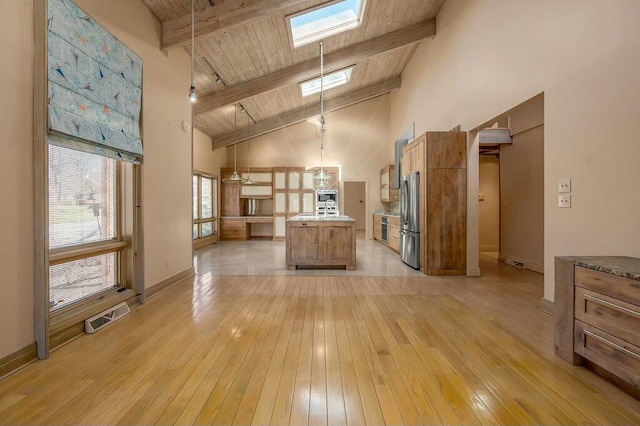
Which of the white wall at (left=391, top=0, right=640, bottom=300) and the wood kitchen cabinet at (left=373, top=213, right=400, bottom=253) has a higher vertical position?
the white wall at (left=391, top=0, right=640, bottom=300)

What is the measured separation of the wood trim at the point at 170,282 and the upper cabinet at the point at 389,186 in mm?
5655

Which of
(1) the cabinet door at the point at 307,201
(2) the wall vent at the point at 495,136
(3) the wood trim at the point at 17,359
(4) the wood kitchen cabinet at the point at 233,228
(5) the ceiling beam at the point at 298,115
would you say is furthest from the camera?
(4) the wood kitchen cabinet at the point at 233,228

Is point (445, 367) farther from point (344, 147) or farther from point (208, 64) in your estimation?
point (344, 147)

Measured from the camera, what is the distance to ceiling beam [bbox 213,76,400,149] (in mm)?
9062

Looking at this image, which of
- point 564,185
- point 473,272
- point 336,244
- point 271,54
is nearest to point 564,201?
point 564,185

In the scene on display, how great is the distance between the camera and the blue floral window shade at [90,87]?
2.30 m

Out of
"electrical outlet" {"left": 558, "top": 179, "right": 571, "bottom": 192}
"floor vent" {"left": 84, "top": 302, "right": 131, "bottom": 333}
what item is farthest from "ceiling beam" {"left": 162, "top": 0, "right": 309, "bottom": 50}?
"electrical outlet" {"left": 558, "top": 179, "right": 571, "bottom": 192}

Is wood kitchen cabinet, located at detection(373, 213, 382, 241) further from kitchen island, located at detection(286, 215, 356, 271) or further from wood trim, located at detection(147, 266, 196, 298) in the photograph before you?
wood trim, located at detection(147, 266, 196, 298)

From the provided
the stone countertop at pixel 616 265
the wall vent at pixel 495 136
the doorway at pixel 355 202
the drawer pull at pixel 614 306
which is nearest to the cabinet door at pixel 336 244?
the wall vent at pixel 495 136

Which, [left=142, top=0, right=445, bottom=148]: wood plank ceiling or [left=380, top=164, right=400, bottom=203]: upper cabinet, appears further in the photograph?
[left=380, top=164, right=400, bottom=203]: upper cabinet

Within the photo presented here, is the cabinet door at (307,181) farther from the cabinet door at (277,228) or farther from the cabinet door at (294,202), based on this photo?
the cabinet door at (277,228)

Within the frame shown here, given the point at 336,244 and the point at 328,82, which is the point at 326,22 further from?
the point at 336,244

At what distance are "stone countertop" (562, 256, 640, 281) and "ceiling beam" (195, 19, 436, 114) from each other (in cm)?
565

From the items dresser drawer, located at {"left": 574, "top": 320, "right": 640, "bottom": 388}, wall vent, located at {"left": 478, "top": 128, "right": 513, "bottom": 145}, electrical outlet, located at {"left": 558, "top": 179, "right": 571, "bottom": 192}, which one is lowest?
dresser drawer, located at {"left": 574, "top": 320, "right": 640, "bottom": 388}
